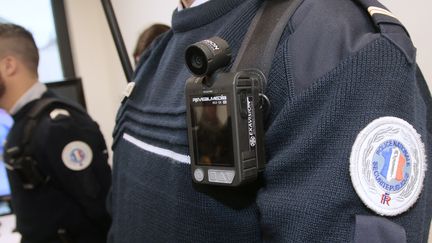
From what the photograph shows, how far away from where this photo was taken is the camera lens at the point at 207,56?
0.37 m

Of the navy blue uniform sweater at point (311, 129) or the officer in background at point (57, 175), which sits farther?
the officer in background at point (57, 175)

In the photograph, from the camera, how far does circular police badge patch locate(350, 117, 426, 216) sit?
0.32 metres

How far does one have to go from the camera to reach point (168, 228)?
47 cm

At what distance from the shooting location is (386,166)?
0.33 metres

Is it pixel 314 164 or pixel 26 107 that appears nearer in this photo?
pixel 314 164

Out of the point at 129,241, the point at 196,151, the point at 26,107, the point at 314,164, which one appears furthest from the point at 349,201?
the point at 26,107

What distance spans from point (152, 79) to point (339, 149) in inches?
14.4

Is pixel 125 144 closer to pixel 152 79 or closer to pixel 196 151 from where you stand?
pixel 152 79

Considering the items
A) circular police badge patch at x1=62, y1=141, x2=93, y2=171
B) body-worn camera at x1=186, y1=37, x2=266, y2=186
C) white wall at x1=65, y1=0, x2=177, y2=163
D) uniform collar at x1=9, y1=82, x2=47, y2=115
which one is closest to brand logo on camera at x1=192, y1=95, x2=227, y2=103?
body-worn camera at x1=186, y1=37, x2=266, y2=186

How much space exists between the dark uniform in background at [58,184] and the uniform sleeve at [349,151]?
1065 mm

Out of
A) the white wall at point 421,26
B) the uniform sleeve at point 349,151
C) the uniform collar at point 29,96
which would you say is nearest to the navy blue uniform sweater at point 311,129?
the uniform sleeve at point 349,151

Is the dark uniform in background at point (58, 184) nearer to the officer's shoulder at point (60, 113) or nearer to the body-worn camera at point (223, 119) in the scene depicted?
the officer's shoulder at point (60, 113)

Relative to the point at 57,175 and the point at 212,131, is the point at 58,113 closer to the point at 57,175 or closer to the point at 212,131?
the point at 57,175

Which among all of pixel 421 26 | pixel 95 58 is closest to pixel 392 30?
pixel 421 26
